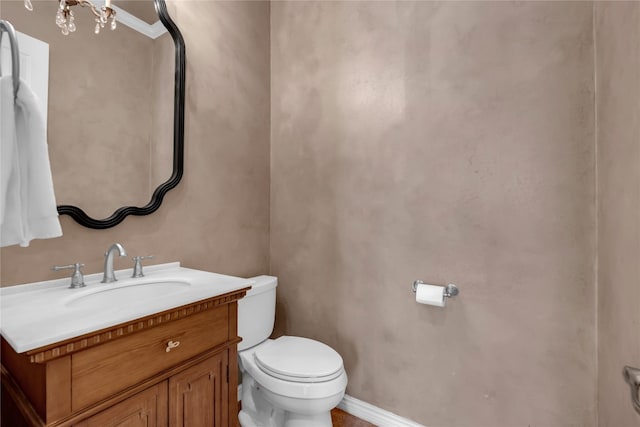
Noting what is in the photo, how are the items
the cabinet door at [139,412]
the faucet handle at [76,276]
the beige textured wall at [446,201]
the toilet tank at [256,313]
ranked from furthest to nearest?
the toilet tank at [256,313] < the beige textured wall at [446,201] < the faucet handle at [76,276] < the cabinet door at [139,412]

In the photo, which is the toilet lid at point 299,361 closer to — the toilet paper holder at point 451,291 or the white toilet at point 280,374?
the white toilet at point 280,374

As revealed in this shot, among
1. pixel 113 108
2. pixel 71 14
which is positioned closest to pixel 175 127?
pixel 113 108

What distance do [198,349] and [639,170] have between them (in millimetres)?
1447

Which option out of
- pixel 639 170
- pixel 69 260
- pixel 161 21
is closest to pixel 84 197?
pixel 69 260

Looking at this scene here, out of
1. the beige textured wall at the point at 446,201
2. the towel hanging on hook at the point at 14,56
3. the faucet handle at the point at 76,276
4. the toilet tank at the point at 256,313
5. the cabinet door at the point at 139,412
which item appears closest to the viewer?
the towel hanging on hook at the point at 14,56

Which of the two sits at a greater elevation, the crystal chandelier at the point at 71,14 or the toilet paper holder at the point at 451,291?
the crystal chandelier at the point at 71,14

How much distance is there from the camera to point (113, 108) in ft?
4.36

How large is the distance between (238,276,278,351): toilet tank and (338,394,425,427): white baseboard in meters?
0.63

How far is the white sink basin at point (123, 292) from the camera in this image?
105cm

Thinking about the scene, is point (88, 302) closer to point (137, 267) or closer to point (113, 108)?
point (137, 267)

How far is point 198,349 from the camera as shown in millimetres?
1068

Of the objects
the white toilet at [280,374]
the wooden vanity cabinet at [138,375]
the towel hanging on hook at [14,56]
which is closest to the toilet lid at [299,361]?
the white toilet at [280,374]

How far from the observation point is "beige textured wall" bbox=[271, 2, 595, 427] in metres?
1.25

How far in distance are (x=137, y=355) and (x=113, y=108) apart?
1.04 m
